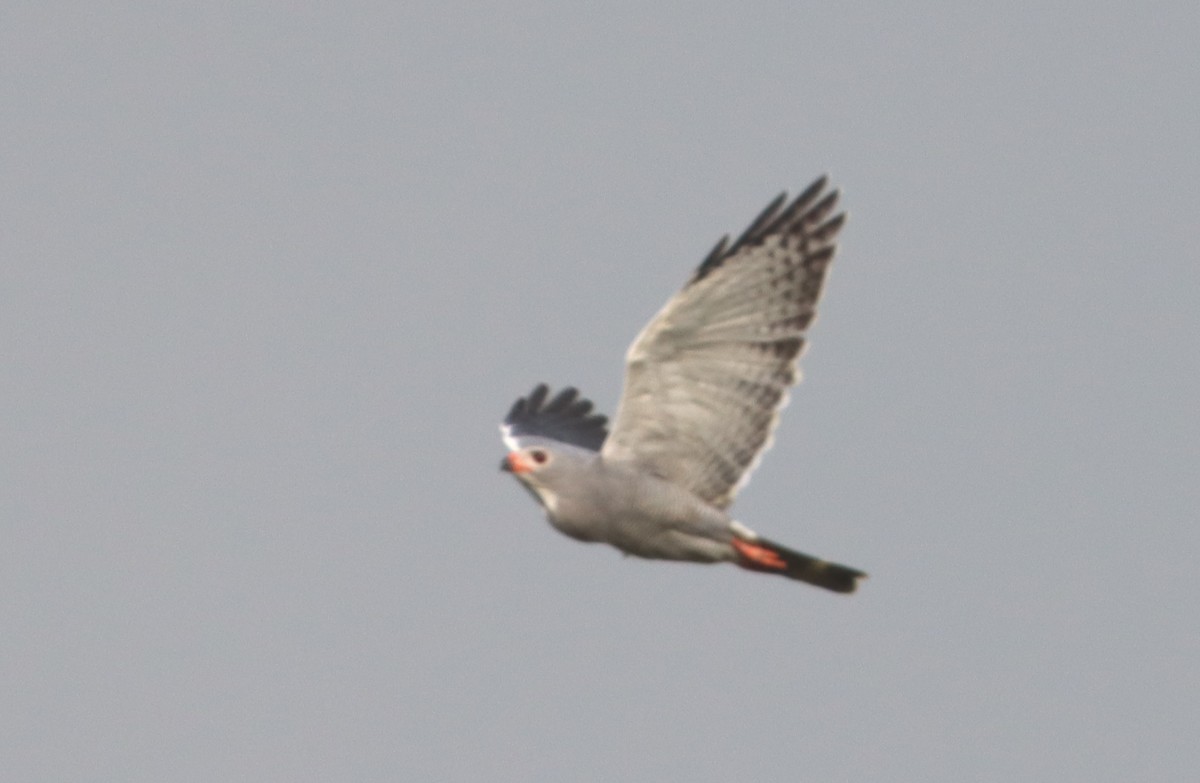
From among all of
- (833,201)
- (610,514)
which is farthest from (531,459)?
(833,201)

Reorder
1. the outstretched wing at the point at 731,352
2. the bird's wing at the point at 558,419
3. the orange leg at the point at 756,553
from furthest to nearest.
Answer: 1. the bird's wing at the point at 558,419
2. the orange leg at the point at 756,553
3. the outstretched wing at the point at 731,352

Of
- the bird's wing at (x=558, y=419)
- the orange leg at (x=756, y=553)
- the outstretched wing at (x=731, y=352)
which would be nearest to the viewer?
the outstretched wing at (x=731, y=352)

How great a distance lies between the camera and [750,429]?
1557cm

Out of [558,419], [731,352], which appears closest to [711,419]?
[731,352]

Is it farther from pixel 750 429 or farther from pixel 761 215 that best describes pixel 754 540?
pixel 761 215

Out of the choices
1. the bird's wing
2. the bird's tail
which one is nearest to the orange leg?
the bird's tail

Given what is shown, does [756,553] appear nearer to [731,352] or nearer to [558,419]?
[731,352]

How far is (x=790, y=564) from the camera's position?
15.6 meters

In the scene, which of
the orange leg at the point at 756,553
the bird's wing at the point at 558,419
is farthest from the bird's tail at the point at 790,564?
the bird's wing at the point at 558,419

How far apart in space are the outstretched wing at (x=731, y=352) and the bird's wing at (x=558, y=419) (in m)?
3.48

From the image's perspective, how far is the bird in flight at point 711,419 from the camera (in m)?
15.2

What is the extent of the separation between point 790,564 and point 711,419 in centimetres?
113

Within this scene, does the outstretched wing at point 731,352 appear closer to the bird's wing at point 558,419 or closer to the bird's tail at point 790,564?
the bird's tail at point 790,564

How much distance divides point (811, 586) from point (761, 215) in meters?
2.55
